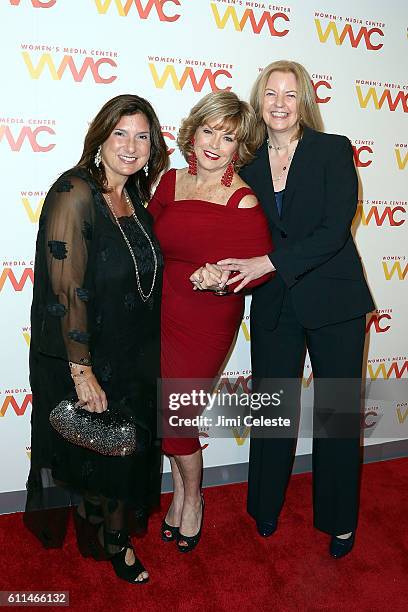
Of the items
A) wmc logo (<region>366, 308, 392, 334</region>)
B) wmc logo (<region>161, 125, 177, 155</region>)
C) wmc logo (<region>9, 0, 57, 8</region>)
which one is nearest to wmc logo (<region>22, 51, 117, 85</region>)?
wmc logo (<region>9, 0, 57, 8</region>)

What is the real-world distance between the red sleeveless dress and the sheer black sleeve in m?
0.44

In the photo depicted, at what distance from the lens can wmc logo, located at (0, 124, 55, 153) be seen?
96.4 inches

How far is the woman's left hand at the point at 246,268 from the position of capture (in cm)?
214

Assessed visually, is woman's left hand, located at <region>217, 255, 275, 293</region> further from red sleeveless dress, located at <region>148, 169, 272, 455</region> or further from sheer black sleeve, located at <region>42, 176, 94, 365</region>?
sheer black sleeve, located at <region>42, 176, 94, 365</region>

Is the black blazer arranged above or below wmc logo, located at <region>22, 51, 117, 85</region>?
below

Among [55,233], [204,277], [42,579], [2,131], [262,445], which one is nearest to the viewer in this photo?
[55,233]

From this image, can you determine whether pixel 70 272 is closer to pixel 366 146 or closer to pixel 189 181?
pixel 189 181

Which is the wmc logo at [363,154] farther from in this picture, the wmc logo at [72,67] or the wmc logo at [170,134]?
the wmc logo at [72,67]

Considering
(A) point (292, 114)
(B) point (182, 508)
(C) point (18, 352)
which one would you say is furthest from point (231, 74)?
(B) point (182, 508)

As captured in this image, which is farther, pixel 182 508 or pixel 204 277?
pixel 182 508

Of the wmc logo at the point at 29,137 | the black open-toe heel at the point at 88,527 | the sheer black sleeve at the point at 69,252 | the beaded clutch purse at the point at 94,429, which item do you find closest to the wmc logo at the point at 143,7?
the wmc logo at the point at 29,137

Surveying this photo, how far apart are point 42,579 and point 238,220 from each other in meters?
1.65

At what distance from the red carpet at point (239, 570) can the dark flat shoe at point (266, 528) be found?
4 cm

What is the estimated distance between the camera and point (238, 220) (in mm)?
2170
